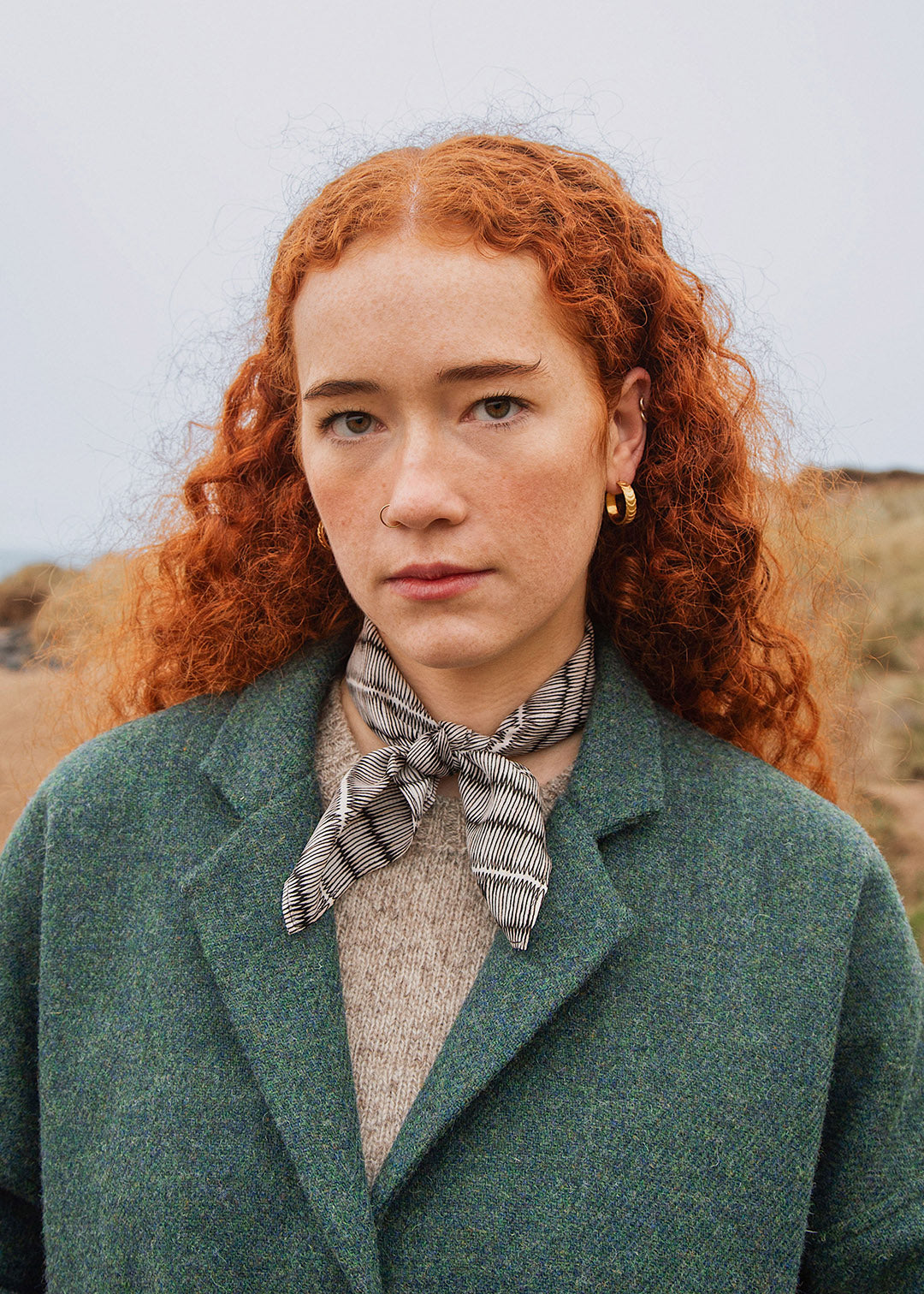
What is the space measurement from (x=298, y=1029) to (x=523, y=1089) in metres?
0.35

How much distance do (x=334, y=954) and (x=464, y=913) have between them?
0.74 feet

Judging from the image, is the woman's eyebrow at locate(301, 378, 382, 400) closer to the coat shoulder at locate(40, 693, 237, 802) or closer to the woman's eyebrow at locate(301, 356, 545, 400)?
the woman's eyebrow at locate(301, 356, 545, 400)

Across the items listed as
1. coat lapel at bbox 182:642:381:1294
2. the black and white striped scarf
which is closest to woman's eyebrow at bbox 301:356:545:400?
the black and white striped scarf

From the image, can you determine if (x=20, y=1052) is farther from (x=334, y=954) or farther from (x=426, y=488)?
(x=426, y=488)

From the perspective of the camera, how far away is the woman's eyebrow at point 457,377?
1496 mm

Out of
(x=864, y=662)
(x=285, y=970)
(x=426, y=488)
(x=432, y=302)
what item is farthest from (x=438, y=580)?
(x=864, y=662)

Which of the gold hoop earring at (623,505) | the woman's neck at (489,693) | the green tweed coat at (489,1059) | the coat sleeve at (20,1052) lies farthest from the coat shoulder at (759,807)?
the coat sleeve at (20,1052)

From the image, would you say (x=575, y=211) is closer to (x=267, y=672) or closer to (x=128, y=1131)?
(x=267, y=672)

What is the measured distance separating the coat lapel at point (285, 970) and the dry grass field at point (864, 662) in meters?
0.78

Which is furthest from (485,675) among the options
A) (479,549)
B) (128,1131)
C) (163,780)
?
(128,1131)

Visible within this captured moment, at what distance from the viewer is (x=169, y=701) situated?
207 cm

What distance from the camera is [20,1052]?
168cm

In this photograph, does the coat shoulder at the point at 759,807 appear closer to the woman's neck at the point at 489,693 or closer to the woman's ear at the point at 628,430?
the woman's neck at the point at 489,693

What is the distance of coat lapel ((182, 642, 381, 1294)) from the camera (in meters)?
1.43
